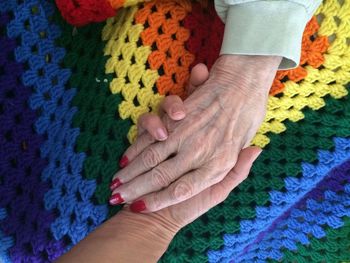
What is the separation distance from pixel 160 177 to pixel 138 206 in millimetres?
61

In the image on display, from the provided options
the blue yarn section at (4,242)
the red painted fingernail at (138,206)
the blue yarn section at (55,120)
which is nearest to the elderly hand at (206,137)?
the red painted fingernail at (138,206)

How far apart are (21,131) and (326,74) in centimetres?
53

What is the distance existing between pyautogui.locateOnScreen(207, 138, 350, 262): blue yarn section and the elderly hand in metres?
0.15

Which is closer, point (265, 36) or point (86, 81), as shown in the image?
point (265, 36)

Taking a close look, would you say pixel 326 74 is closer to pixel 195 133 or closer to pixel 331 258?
pixel 195 133

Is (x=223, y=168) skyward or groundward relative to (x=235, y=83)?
groundward

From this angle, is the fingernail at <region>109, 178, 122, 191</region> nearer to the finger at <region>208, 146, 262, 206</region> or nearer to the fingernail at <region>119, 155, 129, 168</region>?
the fingernail at <region>119, 155, 129, 168</region>

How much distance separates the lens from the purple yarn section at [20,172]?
2.60ft

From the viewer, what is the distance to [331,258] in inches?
35.8

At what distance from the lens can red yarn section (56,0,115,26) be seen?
0.73m

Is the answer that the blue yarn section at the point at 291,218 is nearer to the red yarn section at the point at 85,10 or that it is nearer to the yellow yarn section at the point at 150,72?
the yellow yarn section at the point at 150,72

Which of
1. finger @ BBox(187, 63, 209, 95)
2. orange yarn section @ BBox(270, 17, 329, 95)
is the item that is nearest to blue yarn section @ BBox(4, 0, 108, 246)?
finger @ BBox(187, 63, 209, 95)

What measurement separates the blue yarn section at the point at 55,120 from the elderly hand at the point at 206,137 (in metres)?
0.10

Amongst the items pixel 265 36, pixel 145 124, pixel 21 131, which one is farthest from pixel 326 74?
pixel 21 131
